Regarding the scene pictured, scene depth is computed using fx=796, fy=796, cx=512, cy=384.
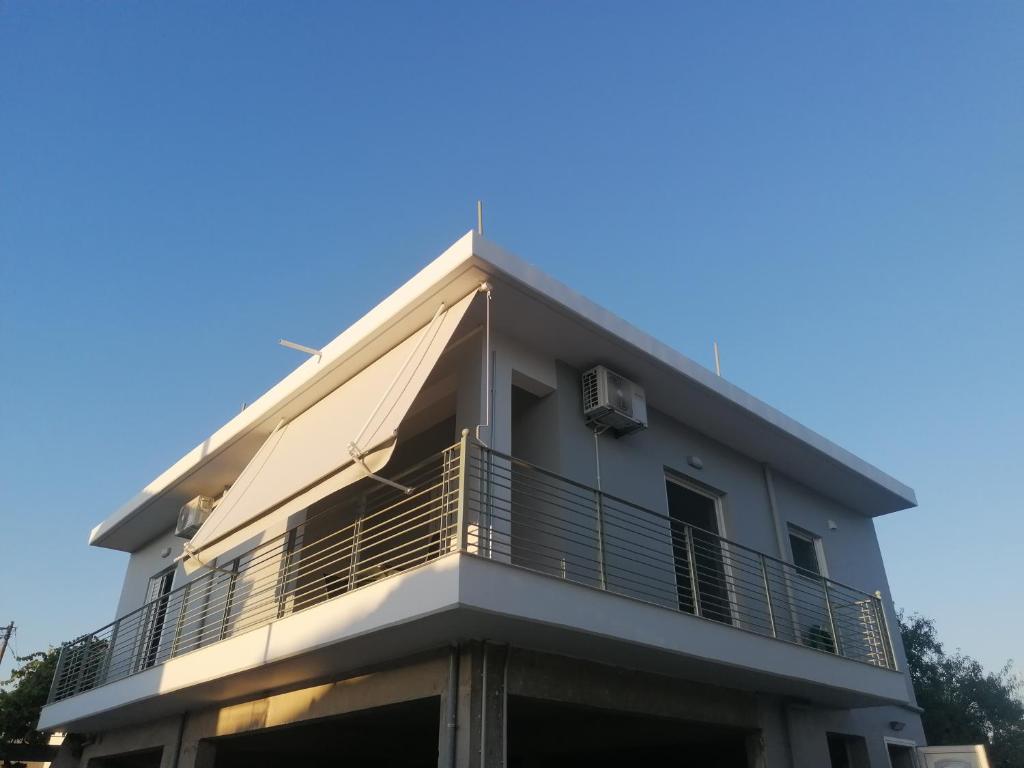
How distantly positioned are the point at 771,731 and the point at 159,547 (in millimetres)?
11415

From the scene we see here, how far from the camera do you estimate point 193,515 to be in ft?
43.2

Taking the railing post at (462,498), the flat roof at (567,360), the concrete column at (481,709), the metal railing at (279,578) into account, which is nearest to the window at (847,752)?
the flat roof at (567,360)

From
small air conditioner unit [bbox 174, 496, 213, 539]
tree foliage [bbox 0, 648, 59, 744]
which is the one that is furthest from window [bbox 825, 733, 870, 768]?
tree foliage [bbox 0, 648, 59, 744]

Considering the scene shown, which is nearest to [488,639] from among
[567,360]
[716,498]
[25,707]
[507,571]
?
[507,571]

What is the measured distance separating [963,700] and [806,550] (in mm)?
14998

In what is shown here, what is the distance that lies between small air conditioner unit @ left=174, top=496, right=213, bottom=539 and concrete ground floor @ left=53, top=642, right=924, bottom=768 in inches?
118

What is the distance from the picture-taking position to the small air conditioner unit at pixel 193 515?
42.9 feet

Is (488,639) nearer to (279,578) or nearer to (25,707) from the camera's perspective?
(279,578)

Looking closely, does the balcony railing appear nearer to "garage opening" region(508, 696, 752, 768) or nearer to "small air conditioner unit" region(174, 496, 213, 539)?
"small air conditioner unit" region(174, 496, 213, 539)

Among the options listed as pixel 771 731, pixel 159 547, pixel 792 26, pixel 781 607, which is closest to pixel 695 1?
pixel 792 26

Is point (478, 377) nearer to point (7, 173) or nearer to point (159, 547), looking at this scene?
point (7, 173)

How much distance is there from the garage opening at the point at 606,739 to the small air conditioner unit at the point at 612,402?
3.23 meters

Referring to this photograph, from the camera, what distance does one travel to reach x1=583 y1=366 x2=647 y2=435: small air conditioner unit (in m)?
9.39

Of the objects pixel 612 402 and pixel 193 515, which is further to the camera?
pixel 193 515
